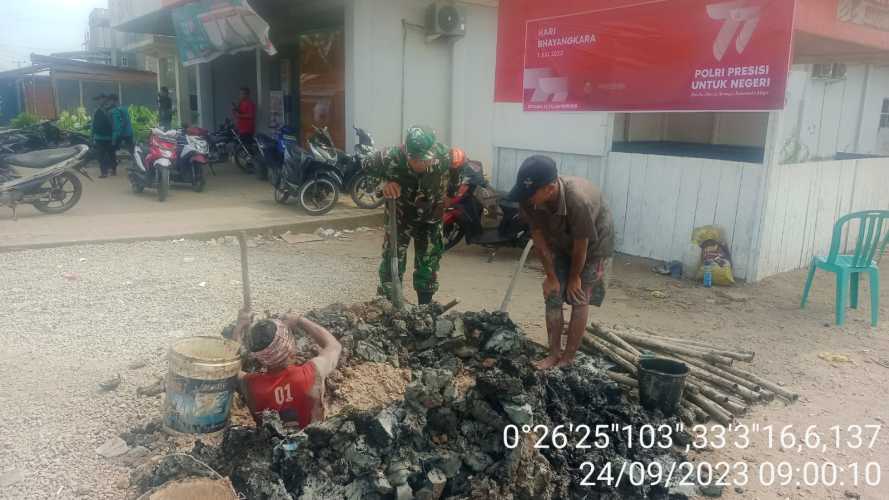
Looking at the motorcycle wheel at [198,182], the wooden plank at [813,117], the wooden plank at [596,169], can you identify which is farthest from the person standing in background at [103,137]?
the wooden plank at [813,117]

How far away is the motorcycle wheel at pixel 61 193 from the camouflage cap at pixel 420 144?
245 inches

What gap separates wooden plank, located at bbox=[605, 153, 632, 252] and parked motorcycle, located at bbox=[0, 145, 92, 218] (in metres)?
7.09

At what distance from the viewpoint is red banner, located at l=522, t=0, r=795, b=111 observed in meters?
5.97

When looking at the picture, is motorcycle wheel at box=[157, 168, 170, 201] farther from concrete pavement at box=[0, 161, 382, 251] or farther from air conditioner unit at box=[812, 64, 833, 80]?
air conditioner unit at box=[812, 64, 833, 80]

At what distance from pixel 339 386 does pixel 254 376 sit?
0.70m

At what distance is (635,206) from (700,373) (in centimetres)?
366

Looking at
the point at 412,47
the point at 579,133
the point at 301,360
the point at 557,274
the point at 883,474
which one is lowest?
the point at 883,474

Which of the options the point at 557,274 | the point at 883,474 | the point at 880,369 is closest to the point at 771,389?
the point at 883,474

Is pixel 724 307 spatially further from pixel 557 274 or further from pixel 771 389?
pixel 557 274

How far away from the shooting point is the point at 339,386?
3.78 meters

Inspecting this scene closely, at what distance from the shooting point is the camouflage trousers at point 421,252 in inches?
207

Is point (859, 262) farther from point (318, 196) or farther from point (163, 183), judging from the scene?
point (163, 183)

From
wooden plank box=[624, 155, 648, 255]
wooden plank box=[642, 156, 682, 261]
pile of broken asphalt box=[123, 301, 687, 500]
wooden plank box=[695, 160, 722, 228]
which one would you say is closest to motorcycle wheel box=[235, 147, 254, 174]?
wooden plank box=[624, 155, 648, 255]

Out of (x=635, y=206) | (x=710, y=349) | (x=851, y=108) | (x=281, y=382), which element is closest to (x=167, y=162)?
(x=635, y=206)
